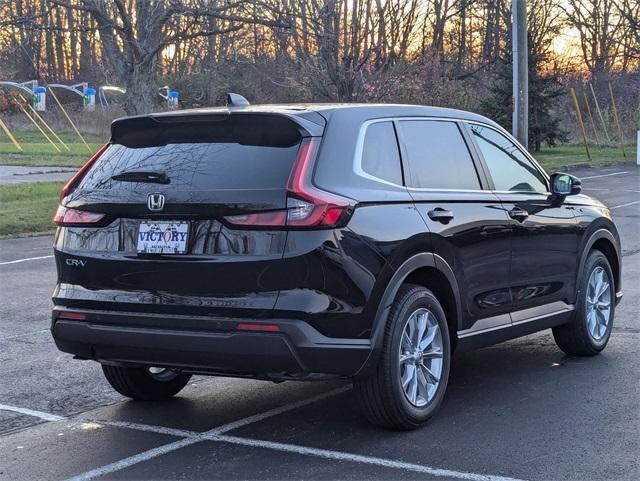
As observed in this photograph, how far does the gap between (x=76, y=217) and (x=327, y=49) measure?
1856 centimetres

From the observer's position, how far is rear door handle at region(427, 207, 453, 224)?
19.6 ft

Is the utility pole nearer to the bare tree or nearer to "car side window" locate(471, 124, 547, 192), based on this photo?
the bare tree

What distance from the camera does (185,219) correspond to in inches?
213

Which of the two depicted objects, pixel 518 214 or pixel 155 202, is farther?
pixel 518 214

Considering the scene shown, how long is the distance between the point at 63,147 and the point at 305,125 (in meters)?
38.5

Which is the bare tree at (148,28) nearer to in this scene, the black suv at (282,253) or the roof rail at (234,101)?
the roof rail at (234,101)

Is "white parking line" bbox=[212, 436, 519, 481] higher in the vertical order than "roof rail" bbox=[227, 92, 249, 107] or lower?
lower

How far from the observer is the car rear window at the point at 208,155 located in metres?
5.38

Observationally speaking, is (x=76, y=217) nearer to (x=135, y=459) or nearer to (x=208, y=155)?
(x=208, y=155)

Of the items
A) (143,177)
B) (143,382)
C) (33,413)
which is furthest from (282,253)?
(33,413)

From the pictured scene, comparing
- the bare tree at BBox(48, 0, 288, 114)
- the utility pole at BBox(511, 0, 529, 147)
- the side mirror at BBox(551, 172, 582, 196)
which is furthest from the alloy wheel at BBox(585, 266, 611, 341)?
the utility pole at BBox(511, 0, 529, 147)

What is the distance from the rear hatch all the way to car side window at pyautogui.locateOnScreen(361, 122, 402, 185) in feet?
1.55

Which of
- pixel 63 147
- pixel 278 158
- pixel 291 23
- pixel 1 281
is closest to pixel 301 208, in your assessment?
pixel 278 158

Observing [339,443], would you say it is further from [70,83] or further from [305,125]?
[70,83]
